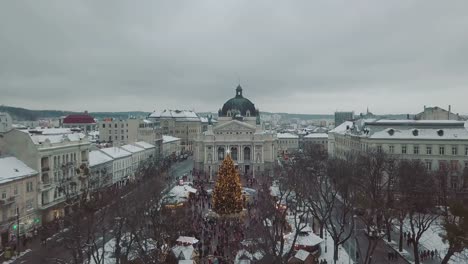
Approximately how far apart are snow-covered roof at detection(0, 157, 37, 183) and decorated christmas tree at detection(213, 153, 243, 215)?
1854 centimetres

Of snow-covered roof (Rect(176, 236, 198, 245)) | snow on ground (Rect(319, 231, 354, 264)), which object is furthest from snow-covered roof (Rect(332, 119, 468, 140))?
snow-covered roof (Rect(176, 236, 198, 245))

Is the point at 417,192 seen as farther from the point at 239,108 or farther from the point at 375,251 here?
the point at 239,108

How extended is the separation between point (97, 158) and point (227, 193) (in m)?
29.7

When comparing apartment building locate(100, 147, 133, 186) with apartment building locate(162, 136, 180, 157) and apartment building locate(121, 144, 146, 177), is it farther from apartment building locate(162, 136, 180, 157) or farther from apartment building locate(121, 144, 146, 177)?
apartment building locate(162, 136, 180, 157)

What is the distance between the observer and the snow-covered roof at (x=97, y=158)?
5984 centimetres

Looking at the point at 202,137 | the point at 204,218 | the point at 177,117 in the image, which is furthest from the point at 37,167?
the point at 177,117

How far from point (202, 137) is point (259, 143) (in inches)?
490

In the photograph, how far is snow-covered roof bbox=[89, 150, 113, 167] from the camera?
59844 mm

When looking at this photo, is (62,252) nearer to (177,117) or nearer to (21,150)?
(21,150)

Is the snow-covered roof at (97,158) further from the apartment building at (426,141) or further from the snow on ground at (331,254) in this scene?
the apartment building at (426,141)

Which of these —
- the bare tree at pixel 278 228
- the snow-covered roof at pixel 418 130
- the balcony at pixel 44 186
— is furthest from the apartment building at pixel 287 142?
the balcony at pixel 44 186

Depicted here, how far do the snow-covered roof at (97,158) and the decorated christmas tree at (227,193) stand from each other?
25.6m

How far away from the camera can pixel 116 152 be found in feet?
233

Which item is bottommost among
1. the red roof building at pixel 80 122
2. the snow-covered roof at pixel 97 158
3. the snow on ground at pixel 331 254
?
the snow on ground at pixel 331 254
